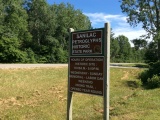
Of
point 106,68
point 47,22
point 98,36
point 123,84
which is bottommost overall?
point 123,84

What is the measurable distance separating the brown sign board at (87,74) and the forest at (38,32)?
32.4 metres

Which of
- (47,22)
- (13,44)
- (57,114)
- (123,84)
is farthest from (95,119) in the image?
(47,22)

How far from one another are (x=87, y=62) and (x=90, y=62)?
0.08 m

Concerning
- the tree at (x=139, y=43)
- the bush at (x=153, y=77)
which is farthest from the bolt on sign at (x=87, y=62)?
the tree at (x=139, y=43)

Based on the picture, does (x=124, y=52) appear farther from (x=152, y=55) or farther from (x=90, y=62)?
(x=90, y=62)

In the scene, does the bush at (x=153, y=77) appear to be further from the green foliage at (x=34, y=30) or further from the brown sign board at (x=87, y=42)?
the green foliage at (x=34, y=30)

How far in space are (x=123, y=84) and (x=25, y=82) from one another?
287 inches

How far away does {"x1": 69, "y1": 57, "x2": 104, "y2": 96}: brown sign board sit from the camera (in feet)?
16.9

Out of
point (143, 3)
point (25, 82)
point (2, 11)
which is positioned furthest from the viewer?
point (2, 11)

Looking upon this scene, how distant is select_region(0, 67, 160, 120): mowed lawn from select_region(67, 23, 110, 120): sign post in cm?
213

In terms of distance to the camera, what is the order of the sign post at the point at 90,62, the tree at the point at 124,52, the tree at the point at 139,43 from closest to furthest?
the sign post at the point at 90,62 < the tree at the point at 139,43 < the tree at the point at 124,52

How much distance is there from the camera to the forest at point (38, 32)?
39.6 metres

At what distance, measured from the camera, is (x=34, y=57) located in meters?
45.3

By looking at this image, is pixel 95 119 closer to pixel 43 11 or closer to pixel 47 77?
pixel 47 77
